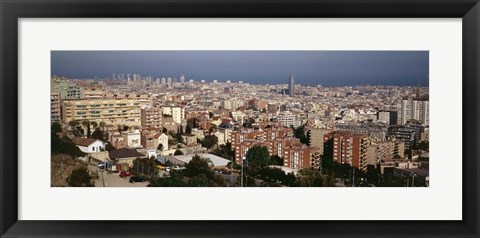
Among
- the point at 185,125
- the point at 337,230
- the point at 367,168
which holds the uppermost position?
the point at 185,125

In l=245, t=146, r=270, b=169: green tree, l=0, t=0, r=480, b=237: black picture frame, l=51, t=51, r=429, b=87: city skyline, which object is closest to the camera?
l=0, t=0, r=480, b=237: black picture frame

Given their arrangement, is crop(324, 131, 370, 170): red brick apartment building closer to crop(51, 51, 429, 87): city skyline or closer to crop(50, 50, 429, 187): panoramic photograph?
crop(50, 50, 429, 187): panoramic photograph

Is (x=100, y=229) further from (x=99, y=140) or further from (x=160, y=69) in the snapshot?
(x=160, y=69)

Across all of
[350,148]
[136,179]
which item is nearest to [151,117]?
[136,179]

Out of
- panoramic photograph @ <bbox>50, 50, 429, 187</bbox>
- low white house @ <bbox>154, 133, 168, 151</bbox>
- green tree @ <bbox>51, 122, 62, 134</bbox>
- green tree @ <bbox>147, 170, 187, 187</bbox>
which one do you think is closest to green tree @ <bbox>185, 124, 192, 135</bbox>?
panoramic photograph @ <bbox>50, 50, 429, 187</bbox>

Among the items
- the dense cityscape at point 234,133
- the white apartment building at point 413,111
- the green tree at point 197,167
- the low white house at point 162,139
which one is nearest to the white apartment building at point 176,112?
the dense cityscape at point 234,133
